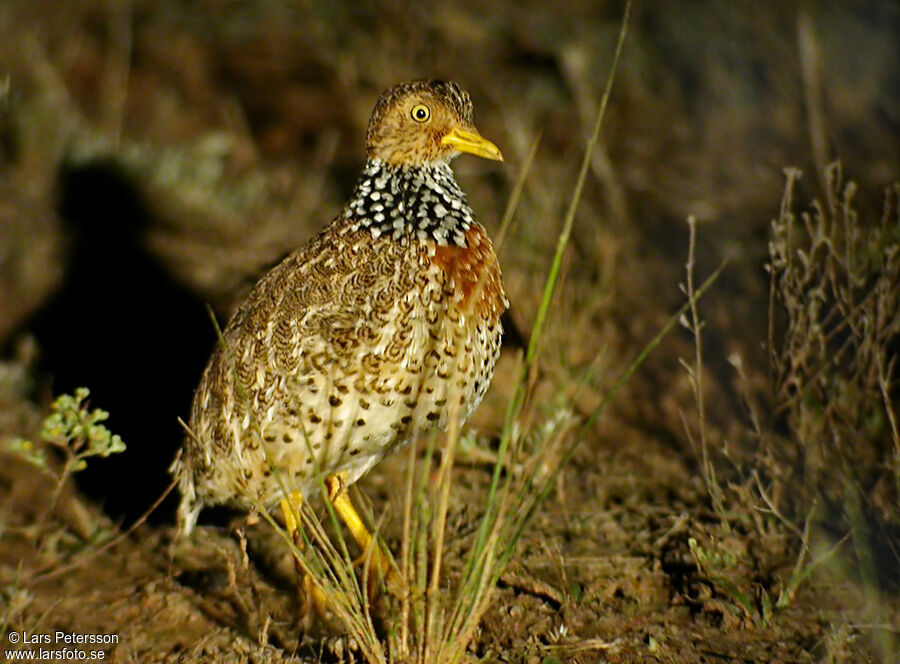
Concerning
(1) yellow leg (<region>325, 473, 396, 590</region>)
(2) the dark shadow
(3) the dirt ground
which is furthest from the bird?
(2) the dark shadow

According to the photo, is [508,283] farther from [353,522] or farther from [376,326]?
[376,326]

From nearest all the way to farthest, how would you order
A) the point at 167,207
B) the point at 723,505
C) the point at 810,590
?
1. the point at 810,590
2. the point at 723,505
3. the point at 167,207

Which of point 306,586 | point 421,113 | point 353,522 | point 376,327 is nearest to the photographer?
point 376,327

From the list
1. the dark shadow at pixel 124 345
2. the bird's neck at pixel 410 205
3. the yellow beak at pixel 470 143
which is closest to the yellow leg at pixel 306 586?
the bird's neck at pixel 410 205

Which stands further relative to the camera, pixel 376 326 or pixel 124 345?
pixel 124 345

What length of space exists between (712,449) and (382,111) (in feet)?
7.74

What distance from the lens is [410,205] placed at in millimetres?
2895

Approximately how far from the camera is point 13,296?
16.6 feet

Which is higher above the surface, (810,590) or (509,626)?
(810,590)

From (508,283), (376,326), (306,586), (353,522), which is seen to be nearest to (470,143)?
(376,326)

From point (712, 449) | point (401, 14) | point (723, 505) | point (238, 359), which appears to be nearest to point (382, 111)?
point (238, 359)

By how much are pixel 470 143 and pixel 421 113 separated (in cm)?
18

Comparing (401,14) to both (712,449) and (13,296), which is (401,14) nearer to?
(13,296)

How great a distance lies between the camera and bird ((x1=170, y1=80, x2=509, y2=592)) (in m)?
2.71
